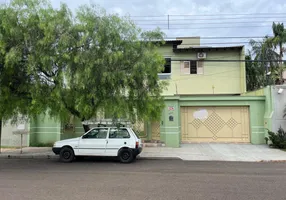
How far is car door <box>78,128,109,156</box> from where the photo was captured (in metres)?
11.1

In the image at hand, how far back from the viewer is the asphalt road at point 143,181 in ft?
20.0

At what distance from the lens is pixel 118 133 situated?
1127cm

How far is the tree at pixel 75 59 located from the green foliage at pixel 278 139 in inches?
332

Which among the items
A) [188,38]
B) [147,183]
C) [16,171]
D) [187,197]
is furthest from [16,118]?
[188,38]

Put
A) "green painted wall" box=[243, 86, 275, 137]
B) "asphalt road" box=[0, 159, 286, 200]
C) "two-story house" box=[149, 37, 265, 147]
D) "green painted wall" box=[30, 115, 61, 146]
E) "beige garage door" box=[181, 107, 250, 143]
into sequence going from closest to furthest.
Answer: "asphalt road" box=[0, 159, 286, 200]
"green painted wall" box=[243, 86, 275, 137]
"two-story house" box=[149, 37, 265, 147]
"green painted wall" box=[30, 115, 61, 146]
"beige garage door" box=[181, 107, 250, 143]

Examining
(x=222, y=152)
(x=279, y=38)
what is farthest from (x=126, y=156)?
(x=279, y=38)

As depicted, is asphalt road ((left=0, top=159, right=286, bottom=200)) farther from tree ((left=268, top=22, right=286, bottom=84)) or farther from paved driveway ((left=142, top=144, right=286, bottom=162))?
tree ((left=268, top=22, right=286, bottom=84))

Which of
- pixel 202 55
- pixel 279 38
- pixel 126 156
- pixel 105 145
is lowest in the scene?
pixel 126 156

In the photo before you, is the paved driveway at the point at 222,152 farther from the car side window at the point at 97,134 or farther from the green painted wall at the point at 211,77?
the green painted wall at the point at 211,77

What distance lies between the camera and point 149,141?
52.7 ft

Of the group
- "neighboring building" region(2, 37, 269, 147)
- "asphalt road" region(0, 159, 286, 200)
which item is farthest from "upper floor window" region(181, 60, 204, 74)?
"asphalt road" region(0, 159, 286, 200)

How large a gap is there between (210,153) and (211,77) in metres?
9.91

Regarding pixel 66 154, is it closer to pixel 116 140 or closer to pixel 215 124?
pixel 116 140

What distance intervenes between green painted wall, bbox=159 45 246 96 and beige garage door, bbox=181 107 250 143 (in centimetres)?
481
